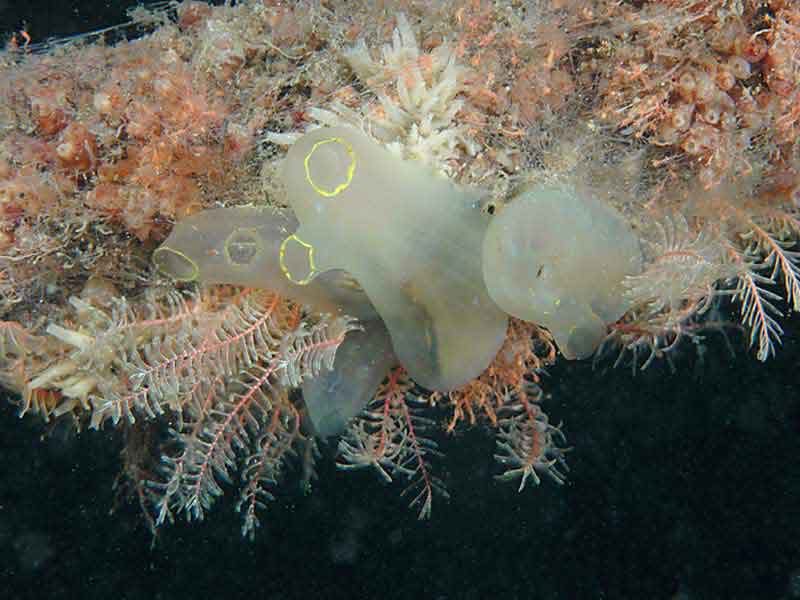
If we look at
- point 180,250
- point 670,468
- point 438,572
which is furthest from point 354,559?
point 180,250

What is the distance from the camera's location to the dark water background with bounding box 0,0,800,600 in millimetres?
5859

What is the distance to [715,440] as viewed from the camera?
233 inches

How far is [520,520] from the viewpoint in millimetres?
6746

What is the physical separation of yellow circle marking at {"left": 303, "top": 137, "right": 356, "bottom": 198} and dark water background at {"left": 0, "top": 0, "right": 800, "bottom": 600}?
3766mm

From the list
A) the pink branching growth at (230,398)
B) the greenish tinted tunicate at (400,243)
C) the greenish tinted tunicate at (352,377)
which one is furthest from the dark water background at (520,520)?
the pink branching growth at (230,398)

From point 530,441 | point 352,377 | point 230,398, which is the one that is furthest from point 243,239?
point 530,441

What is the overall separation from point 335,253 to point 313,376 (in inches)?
26.2

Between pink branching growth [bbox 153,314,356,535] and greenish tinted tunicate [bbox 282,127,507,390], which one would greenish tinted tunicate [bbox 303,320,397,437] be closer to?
pink branching growth [bbox 153,314,356,535]

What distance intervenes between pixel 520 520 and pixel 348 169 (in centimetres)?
570

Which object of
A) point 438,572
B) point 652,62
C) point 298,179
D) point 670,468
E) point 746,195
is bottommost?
point 438,572

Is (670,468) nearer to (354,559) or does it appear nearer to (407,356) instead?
(354,559)

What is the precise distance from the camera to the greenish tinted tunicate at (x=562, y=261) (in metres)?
2.29

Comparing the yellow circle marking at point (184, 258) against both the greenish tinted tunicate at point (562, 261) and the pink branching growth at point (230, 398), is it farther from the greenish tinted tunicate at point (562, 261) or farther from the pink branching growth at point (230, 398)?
the greenish tinted tunicate at point (562, 261)

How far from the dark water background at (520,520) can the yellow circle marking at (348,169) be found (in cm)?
377
